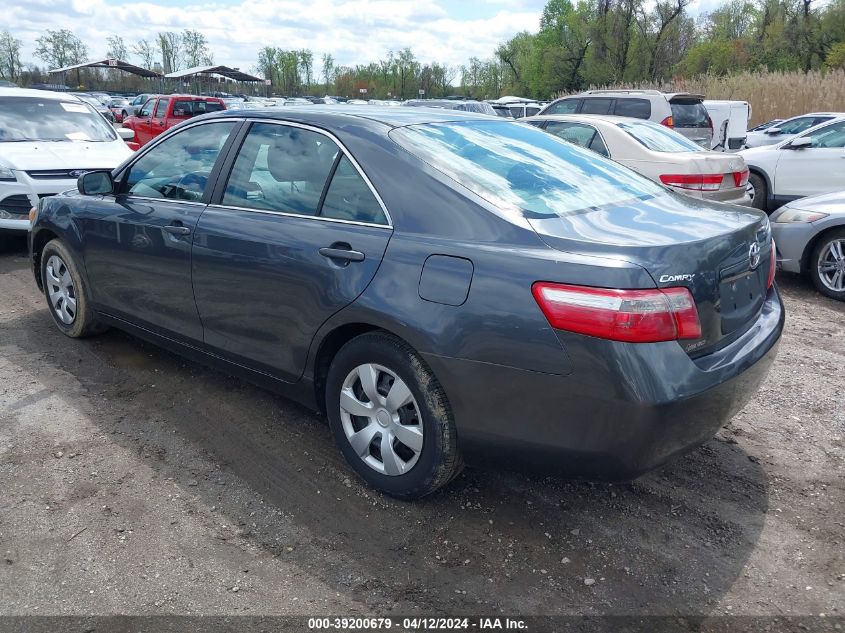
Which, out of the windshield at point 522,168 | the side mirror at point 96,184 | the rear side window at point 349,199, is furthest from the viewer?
the side mirror at point 96,184

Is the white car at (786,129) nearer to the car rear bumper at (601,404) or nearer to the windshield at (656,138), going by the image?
the windshield at (656,138)

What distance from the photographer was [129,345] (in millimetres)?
5105

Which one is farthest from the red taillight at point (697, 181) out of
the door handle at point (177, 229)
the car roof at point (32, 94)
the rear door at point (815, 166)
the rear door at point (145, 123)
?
the rear door at point (145, 123)

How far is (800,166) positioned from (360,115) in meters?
8.78

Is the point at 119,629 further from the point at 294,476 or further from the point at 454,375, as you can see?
the point at 454,375

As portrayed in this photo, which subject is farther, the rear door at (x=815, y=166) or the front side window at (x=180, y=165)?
the rear door at (x=815, y=166)

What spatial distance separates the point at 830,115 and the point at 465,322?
1704cm

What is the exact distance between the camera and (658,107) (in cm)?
1205

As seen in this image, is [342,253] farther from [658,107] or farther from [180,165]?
[658,107]

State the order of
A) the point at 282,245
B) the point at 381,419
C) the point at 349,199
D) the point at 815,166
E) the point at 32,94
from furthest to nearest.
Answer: the point at 815,166, the point at 32,94, the point at 282,245, the point at 349,199, the point at 381,419

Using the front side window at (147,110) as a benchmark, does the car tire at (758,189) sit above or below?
below

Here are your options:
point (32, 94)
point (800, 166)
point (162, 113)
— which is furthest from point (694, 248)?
point (162, 113)

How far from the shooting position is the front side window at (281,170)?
11.2 feet

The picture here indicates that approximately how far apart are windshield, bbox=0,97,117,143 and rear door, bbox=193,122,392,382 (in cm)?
609
